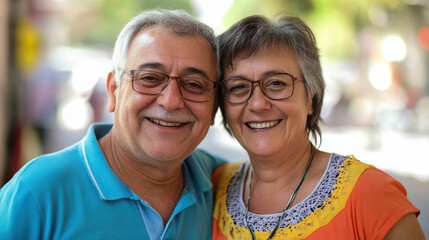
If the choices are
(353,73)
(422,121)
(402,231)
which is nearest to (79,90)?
(353,73)

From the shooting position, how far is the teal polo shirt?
1.73 meters

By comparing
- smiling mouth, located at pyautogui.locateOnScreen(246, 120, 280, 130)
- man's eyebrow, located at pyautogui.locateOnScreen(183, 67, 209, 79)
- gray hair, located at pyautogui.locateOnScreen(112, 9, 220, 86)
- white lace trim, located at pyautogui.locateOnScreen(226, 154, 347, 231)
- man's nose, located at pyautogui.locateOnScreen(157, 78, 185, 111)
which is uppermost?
gray hair, located at pyautogui.locateOnScreen(112, 9, 220, 86)

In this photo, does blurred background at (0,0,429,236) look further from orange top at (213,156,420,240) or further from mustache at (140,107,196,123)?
orange top at (213,156,420,240)

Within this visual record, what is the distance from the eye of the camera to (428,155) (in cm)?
548

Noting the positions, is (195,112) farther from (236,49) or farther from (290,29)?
(290,29)

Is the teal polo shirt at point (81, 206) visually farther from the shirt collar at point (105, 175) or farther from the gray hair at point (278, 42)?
the gray hair at point (278, 42)

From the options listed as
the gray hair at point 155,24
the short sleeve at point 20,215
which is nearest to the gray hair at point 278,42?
the gray hair at point 155,24

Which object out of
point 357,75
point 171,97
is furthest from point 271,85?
point 357,75

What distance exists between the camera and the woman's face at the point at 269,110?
209 cm

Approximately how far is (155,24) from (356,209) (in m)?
1.35

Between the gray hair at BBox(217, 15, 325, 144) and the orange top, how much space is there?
0.51 metres

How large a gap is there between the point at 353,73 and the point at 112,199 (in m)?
4.77

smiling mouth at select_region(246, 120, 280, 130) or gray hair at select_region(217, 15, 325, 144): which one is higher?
gray hair at select_region(217, 15, 325, 144)

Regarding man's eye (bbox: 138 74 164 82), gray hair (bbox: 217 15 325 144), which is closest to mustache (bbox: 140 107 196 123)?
man's eye (bbox: 138 74 164 82)
